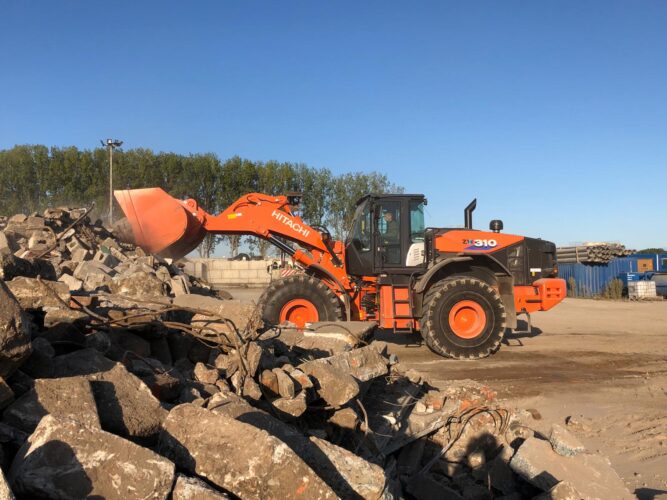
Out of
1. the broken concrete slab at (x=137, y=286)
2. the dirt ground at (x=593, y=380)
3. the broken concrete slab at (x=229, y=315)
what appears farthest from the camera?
the broken concrete slab at (x=137, y=286)

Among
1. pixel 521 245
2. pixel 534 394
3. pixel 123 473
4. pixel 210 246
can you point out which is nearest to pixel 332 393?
pixel 123 473

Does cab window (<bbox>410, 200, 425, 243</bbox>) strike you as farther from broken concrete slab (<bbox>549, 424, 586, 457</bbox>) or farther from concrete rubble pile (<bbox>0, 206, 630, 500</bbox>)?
broken concrete slab (<bbox>549, 424, 586, 457</bbox>)

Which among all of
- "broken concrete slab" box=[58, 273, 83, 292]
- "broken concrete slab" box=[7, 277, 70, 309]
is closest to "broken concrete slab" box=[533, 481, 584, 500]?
"broken concrete slab" box=[7, 277, 70, 309]

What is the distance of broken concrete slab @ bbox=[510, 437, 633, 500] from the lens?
3850mm

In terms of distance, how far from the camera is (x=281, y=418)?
3922 mm

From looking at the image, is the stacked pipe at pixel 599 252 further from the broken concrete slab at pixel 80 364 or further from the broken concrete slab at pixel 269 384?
the broken concrete slab at pixel 80 364

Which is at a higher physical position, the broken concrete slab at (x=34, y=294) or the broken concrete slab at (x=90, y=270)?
the broken concrete slab at (x=90, y=270)

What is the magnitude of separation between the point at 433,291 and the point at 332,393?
5.52 meters

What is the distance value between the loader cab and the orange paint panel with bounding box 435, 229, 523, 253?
41 centimetres

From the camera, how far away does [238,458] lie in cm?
257

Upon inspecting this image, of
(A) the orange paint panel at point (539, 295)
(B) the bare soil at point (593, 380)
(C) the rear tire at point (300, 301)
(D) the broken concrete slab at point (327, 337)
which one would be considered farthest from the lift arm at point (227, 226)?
(D) the broken concrete slab at point (327, 337)

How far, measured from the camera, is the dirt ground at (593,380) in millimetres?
5359

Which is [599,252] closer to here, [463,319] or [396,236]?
[463,319]

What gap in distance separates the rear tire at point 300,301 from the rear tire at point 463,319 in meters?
1.65
